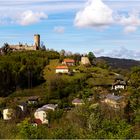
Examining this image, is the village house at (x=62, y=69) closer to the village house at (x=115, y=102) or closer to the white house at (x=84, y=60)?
the white house at (x=84, y=60)

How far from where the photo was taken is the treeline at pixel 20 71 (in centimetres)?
7462

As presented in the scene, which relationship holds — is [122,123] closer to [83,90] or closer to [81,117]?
[81,117]

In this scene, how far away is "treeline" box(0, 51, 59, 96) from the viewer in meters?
74.6

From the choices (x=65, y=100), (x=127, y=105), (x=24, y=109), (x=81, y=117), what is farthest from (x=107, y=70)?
(x=81, y=117)

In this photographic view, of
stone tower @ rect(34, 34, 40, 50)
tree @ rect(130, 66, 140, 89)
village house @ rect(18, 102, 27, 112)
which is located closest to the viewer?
tree @ rect(130, 66, 140, 89)

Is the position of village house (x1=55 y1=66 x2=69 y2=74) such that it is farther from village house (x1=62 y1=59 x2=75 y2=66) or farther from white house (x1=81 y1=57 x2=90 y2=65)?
white house (x1=81 y1=57 x2=90 y2=65)

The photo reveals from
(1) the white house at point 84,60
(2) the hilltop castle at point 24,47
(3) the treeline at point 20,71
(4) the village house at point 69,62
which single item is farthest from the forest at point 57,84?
(2) the hilltop castle at point 24,47

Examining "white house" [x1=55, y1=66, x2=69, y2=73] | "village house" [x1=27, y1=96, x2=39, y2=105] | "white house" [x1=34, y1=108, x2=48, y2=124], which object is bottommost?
"white house" [x1=34, y1=108, x2=48, y2=124]

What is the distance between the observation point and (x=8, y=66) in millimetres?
78000

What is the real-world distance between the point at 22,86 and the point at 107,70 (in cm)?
1614

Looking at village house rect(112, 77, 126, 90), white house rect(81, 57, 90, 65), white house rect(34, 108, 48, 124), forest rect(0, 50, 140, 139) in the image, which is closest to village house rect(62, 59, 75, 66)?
forest rect(0, 50, 140, 139)

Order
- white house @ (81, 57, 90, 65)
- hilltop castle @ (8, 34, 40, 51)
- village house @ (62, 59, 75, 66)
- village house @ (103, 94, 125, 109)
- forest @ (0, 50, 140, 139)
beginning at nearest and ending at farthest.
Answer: forest @ (0, 50, 140, 139) → village house @ (103, 94, 125, 109) → village house @ (62, 59, 75, 66) → white house @ (81, 57, 90, 65) → hilltop castle @ (8, 34, 40, 51)

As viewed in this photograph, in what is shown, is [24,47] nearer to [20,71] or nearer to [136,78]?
[20,71]

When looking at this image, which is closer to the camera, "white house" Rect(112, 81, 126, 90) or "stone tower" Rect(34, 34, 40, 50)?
"white house" Rect(112, 81, 126, 90)
